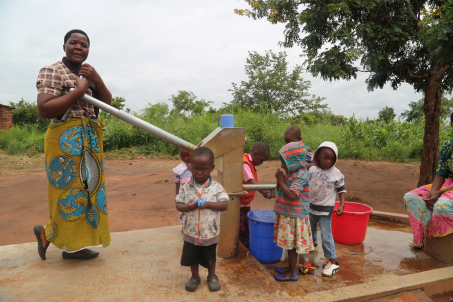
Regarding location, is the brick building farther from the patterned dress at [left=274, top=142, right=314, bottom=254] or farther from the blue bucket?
the patterned dress at [left=274, top=142, right=314, bottom=254]

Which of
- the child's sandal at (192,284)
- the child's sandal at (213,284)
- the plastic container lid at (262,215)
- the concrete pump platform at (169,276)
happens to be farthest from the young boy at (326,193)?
the child's sandal at (192,284)

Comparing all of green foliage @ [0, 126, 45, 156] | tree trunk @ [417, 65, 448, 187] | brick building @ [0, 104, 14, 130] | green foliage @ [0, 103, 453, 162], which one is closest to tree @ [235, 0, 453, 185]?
tree trunk @ [417, 65, 448, 187]

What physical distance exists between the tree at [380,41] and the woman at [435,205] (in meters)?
1.31

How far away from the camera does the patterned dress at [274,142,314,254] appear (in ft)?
7.96

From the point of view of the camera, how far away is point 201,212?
2.03m

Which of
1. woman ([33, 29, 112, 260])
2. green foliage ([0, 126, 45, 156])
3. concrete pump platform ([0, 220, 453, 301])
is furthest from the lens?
green foliage ([0, 126, 45, 156])

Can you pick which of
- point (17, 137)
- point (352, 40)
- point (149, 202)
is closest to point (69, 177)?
point (149, 202)

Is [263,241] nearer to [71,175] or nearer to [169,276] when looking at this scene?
[169,276]

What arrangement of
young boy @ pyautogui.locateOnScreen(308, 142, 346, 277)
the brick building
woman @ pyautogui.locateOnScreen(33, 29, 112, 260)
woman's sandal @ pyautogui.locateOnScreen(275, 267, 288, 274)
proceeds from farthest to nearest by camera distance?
the brick building
young boy @ pyautogui.locateOnScreen(308, 142, 346, 277)
woman's sandal @ pyautogui.locateOnScreen(275, 267, 288, 274)
woman @ pyautogui.locateOnScreen(33, 29, 112, 260)

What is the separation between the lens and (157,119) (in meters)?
13.3

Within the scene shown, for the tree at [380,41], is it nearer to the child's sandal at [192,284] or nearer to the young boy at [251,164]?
the young boy at [251,164]

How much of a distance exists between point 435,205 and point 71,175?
3345mm

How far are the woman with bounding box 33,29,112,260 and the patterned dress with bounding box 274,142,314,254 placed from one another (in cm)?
145

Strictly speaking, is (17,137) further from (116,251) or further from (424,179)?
(424,179)
